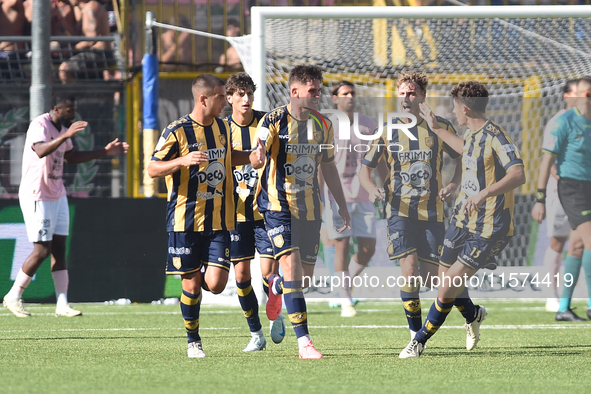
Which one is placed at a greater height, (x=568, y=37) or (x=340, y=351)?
(x=568, y=37)

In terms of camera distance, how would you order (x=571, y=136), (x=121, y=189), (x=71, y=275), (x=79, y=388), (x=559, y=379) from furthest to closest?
(x=121, y=189) < (x=71, y=275) < (x=571, y=136) < (x=559, y=379) < (x=79, y=388)

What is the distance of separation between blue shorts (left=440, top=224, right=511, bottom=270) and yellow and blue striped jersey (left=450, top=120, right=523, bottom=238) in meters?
0.04

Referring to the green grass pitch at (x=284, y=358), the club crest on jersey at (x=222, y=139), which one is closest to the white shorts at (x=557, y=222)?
the green grass pitch at (x=284, y=358)

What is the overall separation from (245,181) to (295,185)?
0.78 meters

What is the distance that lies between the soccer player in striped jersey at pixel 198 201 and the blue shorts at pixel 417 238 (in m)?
1.18

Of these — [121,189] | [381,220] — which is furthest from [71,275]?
[381,220]

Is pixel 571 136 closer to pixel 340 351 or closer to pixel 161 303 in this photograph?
pixel 340 351

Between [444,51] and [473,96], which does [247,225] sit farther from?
[444,51]

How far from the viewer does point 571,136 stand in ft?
26.3

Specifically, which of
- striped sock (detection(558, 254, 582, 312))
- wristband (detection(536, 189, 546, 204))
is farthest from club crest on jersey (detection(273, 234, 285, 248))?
striped sock (detection(558, 254, 582, 312))

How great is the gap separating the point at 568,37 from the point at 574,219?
3204 millimetres

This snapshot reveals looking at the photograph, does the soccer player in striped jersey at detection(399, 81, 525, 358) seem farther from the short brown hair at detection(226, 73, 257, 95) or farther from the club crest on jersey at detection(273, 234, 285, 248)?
the short brown hair at detection(226, 73, 257, 95)

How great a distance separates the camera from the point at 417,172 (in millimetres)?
6285

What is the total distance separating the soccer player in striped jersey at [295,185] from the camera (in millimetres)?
5844
